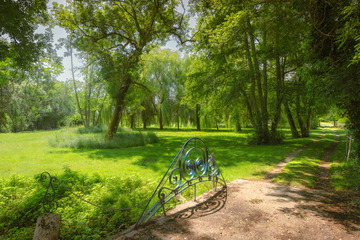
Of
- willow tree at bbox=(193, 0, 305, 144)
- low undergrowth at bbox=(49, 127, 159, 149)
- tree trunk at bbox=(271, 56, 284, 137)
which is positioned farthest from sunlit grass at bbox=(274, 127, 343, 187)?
low undergrowth at bbox=(49, 127, 159, 149)

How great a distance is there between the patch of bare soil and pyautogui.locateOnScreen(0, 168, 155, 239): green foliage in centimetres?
57

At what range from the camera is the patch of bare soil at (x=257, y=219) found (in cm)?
296

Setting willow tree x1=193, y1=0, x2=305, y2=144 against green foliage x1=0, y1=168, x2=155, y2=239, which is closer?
green foliage x1=0, y1=168, x2=155, y2=239

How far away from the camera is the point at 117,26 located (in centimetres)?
1351

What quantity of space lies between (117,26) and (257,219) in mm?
13989

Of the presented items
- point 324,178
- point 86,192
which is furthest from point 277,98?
point 86,192

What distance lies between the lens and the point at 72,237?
9.73 feet

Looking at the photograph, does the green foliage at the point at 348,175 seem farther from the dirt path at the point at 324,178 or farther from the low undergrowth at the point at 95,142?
the low undergrowth at the point at 95,142

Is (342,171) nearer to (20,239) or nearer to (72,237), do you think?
(72,237)

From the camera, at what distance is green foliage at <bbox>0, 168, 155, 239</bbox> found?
10.5ft

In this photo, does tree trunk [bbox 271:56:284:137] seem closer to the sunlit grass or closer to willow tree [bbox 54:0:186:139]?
the sunlit grass

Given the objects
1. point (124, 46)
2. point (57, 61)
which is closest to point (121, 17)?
point (124, 46)

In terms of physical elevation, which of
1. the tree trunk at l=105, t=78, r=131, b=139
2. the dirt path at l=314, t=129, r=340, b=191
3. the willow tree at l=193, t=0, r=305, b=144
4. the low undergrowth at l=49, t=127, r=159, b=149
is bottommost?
the dirt path at l=314, t=129, r=340, b=191

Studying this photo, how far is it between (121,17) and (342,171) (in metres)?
14.2
